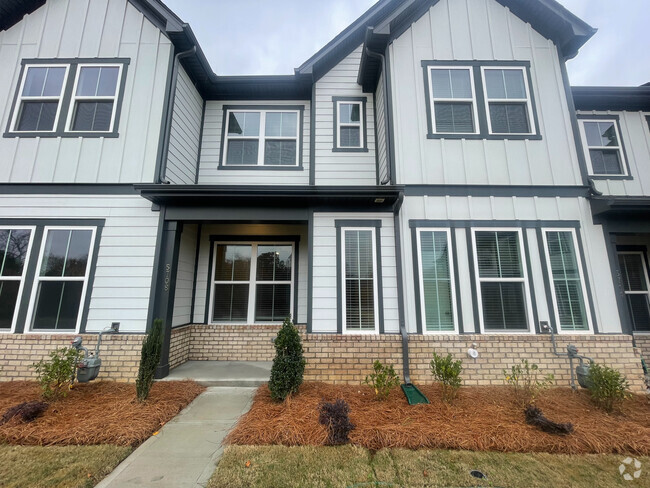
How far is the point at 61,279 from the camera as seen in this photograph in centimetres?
535

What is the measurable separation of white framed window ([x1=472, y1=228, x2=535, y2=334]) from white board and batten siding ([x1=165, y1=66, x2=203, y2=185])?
614 centimetres

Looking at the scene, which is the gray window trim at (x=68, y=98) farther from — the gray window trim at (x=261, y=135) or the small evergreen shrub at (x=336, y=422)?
the small evergreen shrub at (x=336, y=422)

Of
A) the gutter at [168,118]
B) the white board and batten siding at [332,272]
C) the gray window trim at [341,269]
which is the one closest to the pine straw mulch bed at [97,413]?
the white board and batten siding at [332,272]

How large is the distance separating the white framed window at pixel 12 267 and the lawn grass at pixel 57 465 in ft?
10.4

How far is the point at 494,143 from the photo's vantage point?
572 cm

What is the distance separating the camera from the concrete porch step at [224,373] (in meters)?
5.08

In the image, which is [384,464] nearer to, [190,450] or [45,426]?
[190,450]

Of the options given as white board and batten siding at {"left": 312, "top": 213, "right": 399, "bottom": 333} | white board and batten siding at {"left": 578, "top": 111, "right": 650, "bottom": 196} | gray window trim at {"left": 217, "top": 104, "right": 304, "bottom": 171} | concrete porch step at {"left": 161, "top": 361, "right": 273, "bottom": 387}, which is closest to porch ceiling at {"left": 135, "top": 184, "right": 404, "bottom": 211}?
white board and batten siding at {"left": 312, "top": 213, "right": 399, "bottom": 333}

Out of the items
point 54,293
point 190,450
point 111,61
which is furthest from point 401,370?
point 111,61

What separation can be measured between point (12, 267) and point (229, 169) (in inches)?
177

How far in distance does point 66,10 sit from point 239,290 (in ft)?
23.9

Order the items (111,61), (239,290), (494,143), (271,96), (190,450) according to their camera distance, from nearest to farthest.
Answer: (190,450) < (494,143) < (111,61) < (239,290) < (271,96)

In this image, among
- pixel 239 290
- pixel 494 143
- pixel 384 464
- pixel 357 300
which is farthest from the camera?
pixel 239 290

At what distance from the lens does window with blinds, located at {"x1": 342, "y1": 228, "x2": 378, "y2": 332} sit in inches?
202
